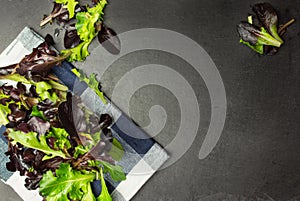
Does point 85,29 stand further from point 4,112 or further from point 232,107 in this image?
point 232,107

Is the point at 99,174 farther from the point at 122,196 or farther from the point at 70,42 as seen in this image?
the point at 70,42

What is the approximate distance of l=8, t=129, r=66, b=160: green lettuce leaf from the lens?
3.54ft

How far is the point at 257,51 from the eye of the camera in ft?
3.64

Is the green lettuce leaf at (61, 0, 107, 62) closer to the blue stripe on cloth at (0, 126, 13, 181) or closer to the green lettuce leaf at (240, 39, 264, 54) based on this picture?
the blue stripe on cloth at (0, 126, 13, 181)

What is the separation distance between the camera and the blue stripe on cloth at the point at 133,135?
1.11 m

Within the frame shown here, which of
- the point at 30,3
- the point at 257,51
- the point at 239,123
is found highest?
the point at 30,3

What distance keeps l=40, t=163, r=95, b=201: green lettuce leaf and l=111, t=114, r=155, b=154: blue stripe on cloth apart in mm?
136

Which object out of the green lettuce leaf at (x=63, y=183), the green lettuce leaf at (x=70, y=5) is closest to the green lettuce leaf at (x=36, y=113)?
the green lettuce leaf at (x=63, y=183)

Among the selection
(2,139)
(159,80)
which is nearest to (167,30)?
(159,80)

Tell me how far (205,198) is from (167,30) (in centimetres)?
43

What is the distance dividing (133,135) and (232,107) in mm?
255

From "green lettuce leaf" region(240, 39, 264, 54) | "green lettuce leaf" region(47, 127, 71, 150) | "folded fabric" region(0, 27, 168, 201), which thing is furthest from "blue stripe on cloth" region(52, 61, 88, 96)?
"green lettuce leaf" region(240, 39, 264, 54)

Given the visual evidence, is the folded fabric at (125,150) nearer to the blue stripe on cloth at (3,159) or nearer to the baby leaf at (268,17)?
the blue stripe on cloth at (3,159)

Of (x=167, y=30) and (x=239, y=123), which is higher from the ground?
(x=167, y=30)
